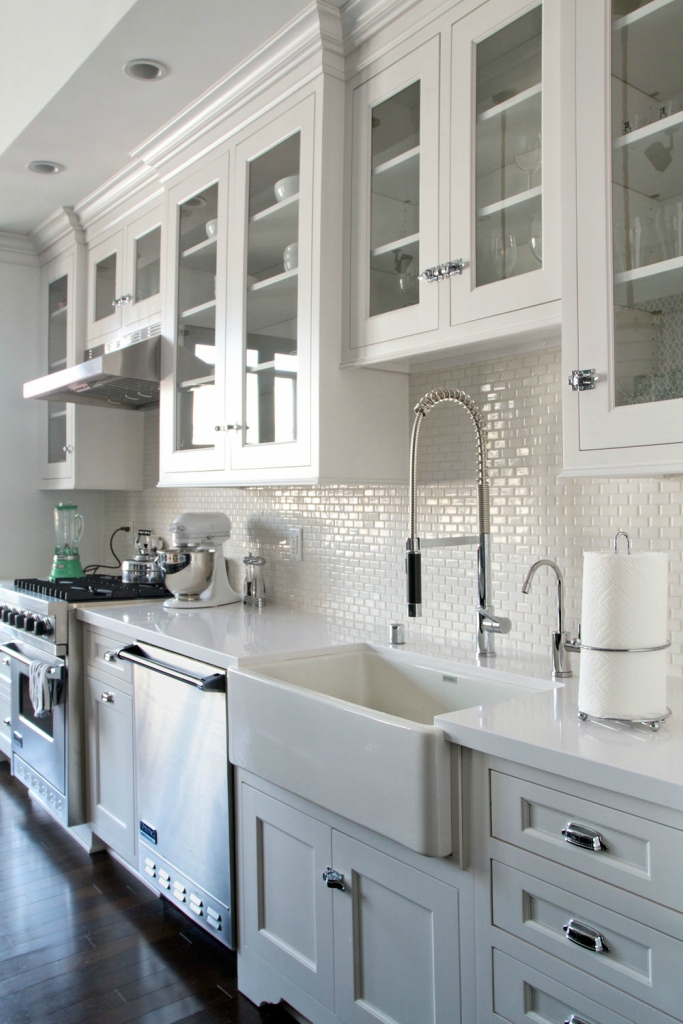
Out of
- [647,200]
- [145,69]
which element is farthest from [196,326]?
[647,200]

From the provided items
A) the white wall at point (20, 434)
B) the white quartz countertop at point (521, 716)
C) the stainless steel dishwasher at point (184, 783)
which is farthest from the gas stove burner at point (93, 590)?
the white wall at point (20, 434)

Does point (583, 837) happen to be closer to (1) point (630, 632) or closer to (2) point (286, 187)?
(1) point (630, 632)

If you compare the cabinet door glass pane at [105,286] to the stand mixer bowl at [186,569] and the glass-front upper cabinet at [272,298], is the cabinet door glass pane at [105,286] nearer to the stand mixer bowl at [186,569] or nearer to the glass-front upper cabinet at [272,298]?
the glass-front upper cabinet at [272,298]

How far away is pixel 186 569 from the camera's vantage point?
2930 millimetres

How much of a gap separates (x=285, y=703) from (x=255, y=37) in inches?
75.2

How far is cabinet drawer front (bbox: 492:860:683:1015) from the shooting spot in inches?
41.3

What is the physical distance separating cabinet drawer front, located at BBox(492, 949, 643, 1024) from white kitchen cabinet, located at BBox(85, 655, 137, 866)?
1575 millimetres

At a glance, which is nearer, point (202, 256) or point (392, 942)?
point (392, 942)

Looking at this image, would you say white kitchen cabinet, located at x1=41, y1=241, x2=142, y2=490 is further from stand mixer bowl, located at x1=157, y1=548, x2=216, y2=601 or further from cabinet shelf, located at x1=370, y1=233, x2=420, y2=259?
cabinet shelf, located at x1=370, y1=233, x2=420, y2=259

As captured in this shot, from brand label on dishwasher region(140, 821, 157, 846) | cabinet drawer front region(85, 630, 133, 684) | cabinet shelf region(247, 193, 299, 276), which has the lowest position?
brand label on dishwasher region(140, 821, 157, 846)

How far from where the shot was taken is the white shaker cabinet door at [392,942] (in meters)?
1.39

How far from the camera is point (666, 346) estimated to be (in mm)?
1344

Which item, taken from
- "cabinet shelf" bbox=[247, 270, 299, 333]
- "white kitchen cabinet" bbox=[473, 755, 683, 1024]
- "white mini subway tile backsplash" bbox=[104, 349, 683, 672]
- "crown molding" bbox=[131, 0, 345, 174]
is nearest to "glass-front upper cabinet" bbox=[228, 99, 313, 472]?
"cabinet shelf" bbox=[247, 270, 299, 333]

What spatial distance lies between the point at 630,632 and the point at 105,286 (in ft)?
10.2
